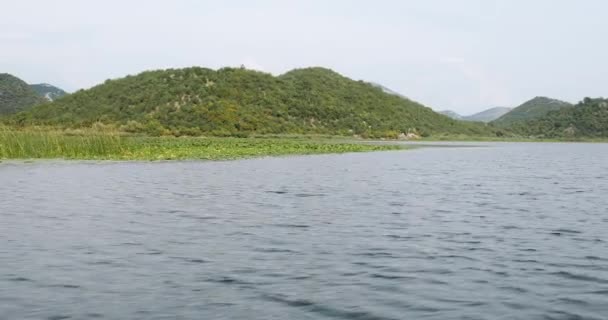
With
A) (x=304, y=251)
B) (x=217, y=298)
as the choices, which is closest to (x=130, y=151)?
(x=304, y=251)

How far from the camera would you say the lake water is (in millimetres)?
10023

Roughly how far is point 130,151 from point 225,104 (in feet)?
285

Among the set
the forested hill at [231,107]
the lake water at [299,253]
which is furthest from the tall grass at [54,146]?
the forested hill at [231,107]

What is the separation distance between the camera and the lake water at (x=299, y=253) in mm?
10023

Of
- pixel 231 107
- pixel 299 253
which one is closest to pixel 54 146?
pixel 299 253

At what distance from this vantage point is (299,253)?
14.1 m

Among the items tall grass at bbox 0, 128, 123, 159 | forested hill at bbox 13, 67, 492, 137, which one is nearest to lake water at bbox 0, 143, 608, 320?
tall grass at bbox 0, 128, 123, 159

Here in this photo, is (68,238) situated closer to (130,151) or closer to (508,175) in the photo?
(508,175)

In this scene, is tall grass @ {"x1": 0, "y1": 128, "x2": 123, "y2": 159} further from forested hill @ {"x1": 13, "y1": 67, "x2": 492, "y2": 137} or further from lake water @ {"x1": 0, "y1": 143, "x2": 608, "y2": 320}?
forested hill @ {"x1": 13, "y1": 67, "x2": 492, "y2": 137}

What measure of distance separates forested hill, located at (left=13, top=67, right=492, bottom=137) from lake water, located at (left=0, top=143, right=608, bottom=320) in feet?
276

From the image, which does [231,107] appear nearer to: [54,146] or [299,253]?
[54,146]

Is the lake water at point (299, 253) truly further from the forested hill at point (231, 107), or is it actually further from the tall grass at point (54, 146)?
the forested hill at point (231, 107)

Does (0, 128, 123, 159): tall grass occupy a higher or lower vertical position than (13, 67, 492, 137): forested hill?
lower

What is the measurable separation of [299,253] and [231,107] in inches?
4870
